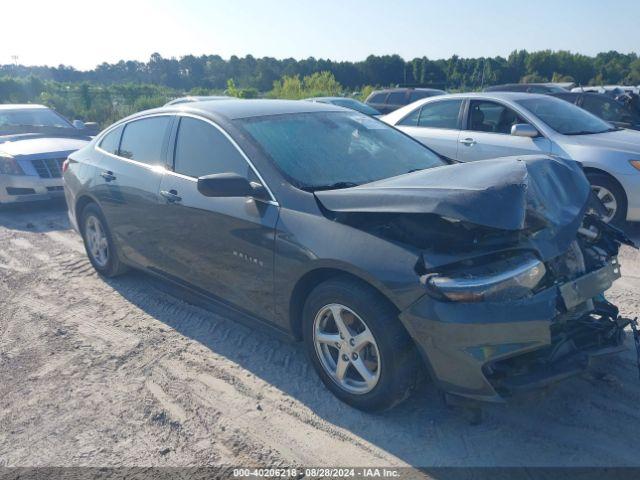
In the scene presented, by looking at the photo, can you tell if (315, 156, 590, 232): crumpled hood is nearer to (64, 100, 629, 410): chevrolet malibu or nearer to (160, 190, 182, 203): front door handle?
(64, 100, 629, 410): chevrolet malibu

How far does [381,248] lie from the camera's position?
2.86m

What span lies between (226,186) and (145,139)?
171 cm

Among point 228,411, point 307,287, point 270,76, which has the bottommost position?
point 270,76

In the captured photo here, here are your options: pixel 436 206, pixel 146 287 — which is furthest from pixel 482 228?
pixel 146 287

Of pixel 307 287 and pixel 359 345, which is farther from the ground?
pixel 307 287

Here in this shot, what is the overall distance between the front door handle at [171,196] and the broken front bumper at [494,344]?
2.14m

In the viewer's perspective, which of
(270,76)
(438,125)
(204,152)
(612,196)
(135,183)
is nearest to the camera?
(204,152)

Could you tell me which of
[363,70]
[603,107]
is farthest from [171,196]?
[363,70]

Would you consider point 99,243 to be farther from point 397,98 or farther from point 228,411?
point 397,98

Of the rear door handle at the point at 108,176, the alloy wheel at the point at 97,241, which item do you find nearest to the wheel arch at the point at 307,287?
the rear door handle at the point at 108,176

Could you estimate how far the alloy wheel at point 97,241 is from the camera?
530cm

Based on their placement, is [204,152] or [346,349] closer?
[346,349]

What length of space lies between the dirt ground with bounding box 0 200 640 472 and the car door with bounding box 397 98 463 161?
3561mm

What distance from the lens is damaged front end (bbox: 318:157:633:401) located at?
262cm
